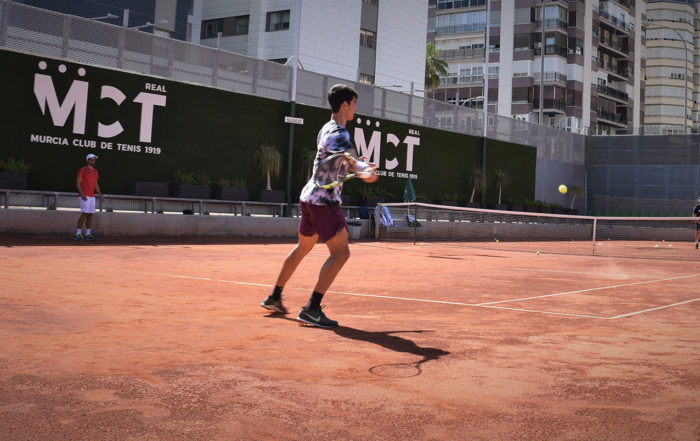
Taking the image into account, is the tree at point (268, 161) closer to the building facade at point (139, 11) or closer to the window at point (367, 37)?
the building facade at point (139, 11)

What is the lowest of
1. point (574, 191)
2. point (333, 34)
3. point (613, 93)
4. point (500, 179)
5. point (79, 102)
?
point (79, 102)

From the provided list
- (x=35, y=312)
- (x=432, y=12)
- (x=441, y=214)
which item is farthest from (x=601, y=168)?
(x=35, y=312)

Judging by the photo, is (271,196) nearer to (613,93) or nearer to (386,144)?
(386,144)

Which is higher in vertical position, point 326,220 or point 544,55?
point 544,55

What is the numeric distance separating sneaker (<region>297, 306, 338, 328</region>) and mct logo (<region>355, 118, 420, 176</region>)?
64.8ft

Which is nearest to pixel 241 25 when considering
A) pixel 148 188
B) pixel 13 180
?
pixel 148 188

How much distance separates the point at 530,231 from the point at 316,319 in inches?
1039

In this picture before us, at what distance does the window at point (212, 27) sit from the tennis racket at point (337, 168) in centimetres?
3741

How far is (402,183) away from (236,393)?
79.9 ft

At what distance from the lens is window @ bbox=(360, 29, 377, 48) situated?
40.7 m

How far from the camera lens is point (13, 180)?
635 inches

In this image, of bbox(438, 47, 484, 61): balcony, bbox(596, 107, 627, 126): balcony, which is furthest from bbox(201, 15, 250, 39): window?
bbox(596, 107, 627, 126): balcony

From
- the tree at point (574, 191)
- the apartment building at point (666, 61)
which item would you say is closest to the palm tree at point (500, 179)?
the tree at point (574, 191)

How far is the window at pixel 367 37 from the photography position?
40.7 m
